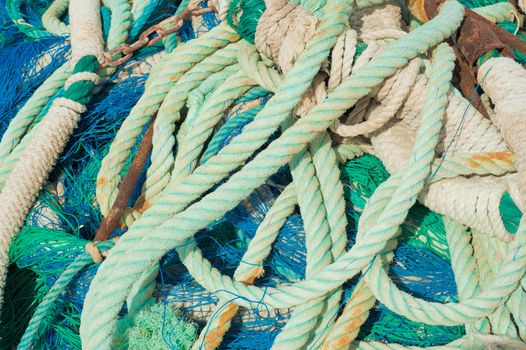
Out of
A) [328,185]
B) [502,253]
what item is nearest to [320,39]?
[328,185]

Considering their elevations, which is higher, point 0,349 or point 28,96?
point 28,96

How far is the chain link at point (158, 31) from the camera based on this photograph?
5.80 ft

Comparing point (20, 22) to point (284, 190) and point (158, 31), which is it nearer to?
point (158, 31)

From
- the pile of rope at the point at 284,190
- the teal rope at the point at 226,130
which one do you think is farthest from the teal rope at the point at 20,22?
the teal rope at the point at 226,130

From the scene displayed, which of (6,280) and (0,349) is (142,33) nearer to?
(6,280)

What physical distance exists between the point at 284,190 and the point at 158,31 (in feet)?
2.30

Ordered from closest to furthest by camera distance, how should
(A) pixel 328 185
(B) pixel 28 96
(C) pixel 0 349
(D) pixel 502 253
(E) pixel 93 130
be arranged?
(D) pixel 502 253, (A) pixel 328 185, (C) pixel 0 349, (E) pixel 93 130, (B) pixel 28 96

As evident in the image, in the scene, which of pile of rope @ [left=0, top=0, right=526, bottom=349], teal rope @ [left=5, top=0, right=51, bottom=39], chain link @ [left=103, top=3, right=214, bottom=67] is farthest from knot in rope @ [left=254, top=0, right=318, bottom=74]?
teal rope @ [left=5, top=0, right=51, bottom=39]


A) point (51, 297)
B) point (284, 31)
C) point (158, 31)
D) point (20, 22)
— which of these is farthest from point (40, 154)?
point (284, 31)

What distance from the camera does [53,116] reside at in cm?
163

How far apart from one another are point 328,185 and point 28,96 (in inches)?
41.1

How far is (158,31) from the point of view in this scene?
1783 mm

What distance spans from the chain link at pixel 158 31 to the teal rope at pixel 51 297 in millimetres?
625

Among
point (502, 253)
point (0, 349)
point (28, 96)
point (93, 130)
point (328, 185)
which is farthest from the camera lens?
point (28, 96)
